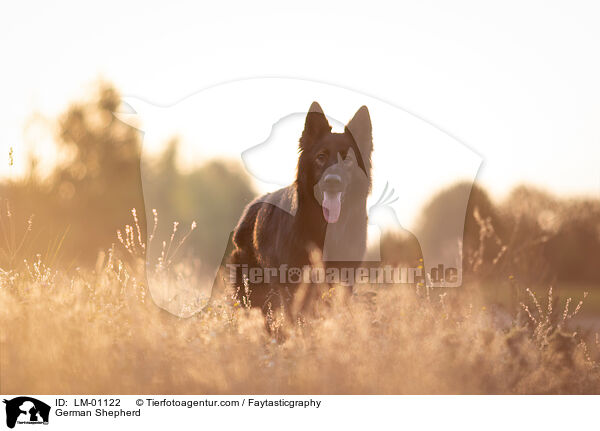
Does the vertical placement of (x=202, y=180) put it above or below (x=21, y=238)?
above

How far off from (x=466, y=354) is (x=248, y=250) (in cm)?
346

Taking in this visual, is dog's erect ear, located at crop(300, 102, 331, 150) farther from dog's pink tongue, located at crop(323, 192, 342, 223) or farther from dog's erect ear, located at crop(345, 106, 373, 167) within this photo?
dog's pink tongue, located at crop(323, 192, 342, 223)

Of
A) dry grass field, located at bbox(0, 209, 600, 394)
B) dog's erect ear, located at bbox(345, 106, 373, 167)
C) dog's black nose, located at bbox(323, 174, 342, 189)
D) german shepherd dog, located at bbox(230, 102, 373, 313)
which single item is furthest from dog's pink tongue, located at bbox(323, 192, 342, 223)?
dry grass field, located at bbox(0, 209, 600, 394)

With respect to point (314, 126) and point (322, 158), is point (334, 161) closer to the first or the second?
point (322, 158)

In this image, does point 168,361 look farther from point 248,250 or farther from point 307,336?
point 248,250

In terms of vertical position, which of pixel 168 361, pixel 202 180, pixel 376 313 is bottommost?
pixel 168 361

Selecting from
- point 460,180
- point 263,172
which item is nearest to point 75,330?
point 263,172

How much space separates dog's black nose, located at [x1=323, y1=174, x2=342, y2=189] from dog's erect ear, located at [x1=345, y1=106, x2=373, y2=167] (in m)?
0.53

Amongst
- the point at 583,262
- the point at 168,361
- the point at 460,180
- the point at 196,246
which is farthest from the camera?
the point at 583,262

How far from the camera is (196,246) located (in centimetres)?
703

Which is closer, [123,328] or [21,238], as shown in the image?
[123,328]

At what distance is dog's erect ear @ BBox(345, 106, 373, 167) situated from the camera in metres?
5.99
